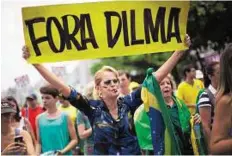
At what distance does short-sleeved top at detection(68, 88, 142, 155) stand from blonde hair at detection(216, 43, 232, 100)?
132 cm

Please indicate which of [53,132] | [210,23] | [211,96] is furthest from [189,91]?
[210,23]

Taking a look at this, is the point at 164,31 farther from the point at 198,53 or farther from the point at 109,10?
the point at 198,53

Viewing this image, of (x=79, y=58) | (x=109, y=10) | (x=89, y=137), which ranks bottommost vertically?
(x=89, y=137)

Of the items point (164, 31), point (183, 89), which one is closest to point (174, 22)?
point (164, 31)

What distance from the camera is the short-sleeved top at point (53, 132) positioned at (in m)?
7.29

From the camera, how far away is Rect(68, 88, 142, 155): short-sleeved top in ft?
17.1

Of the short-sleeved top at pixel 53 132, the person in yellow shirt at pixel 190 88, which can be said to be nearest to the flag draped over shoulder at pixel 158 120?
the short-sleeved top at pixel 53 132

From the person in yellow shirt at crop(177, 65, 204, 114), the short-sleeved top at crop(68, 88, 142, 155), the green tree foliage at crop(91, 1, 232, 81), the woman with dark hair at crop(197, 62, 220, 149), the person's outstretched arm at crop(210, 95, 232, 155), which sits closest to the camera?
the person's outstretched arm at crop(210, 95, 232, 155)

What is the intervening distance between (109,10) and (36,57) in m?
0.70

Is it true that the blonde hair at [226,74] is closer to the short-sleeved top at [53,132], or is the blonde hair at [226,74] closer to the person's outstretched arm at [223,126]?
the person's outstretched arm at [223,126]

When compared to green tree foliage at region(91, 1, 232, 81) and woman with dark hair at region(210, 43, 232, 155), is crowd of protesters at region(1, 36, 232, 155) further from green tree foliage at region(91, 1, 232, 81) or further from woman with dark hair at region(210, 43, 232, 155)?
green tree foliage at region(91, 1, 232, 81)

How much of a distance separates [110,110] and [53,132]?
211cm

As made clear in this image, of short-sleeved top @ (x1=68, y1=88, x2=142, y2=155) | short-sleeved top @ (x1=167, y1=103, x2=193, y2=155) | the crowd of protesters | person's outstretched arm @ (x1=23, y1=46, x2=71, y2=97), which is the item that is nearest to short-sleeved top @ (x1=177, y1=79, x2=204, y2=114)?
the crowd of protesters

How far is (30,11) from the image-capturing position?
5.29 metres
